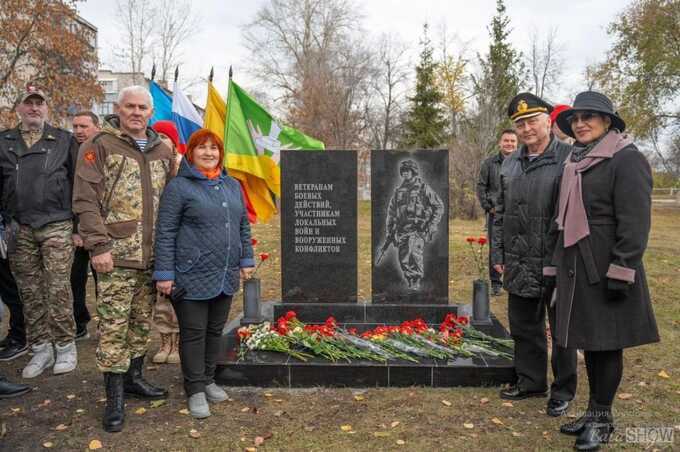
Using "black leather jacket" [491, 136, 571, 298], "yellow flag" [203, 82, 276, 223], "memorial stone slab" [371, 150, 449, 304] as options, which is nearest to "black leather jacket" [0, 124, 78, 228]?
"yellow flag" [203, 82, 276, 223]

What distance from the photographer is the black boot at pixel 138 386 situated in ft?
12.8

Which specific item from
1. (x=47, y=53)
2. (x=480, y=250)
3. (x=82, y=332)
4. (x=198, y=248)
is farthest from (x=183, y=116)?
(x=47, y=53)

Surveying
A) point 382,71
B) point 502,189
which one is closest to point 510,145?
point 502,189

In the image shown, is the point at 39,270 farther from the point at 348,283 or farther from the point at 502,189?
the point at 502,189

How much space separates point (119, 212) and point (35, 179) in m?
1.35

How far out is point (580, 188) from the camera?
121 inches

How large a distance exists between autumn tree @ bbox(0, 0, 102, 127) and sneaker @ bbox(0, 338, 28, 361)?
13.0 meters

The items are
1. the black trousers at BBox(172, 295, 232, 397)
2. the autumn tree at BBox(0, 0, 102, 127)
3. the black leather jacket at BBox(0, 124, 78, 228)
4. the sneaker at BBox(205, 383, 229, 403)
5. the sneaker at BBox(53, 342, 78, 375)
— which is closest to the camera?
the black trousers at BBox(172, 295, 232, 397)

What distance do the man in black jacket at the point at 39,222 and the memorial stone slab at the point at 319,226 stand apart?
6.64 ft

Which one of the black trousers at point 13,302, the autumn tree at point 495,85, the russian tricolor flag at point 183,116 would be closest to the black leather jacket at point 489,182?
the russian tricolor flag at point 183,116

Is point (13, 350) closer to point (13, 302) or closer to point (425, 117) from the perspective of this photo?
point (13, 302)

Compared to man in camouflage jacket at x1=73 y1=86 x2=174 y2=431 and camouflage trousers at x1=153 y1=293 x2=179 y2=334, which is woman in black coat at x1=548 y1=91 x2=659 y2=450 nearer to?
man in camouflage jacket at x1=73 y1=86 x2=174 y2=431

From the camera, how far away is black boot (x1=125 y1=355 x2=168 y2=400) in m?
3.91

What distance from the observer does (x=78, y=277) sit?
17.1 feet
